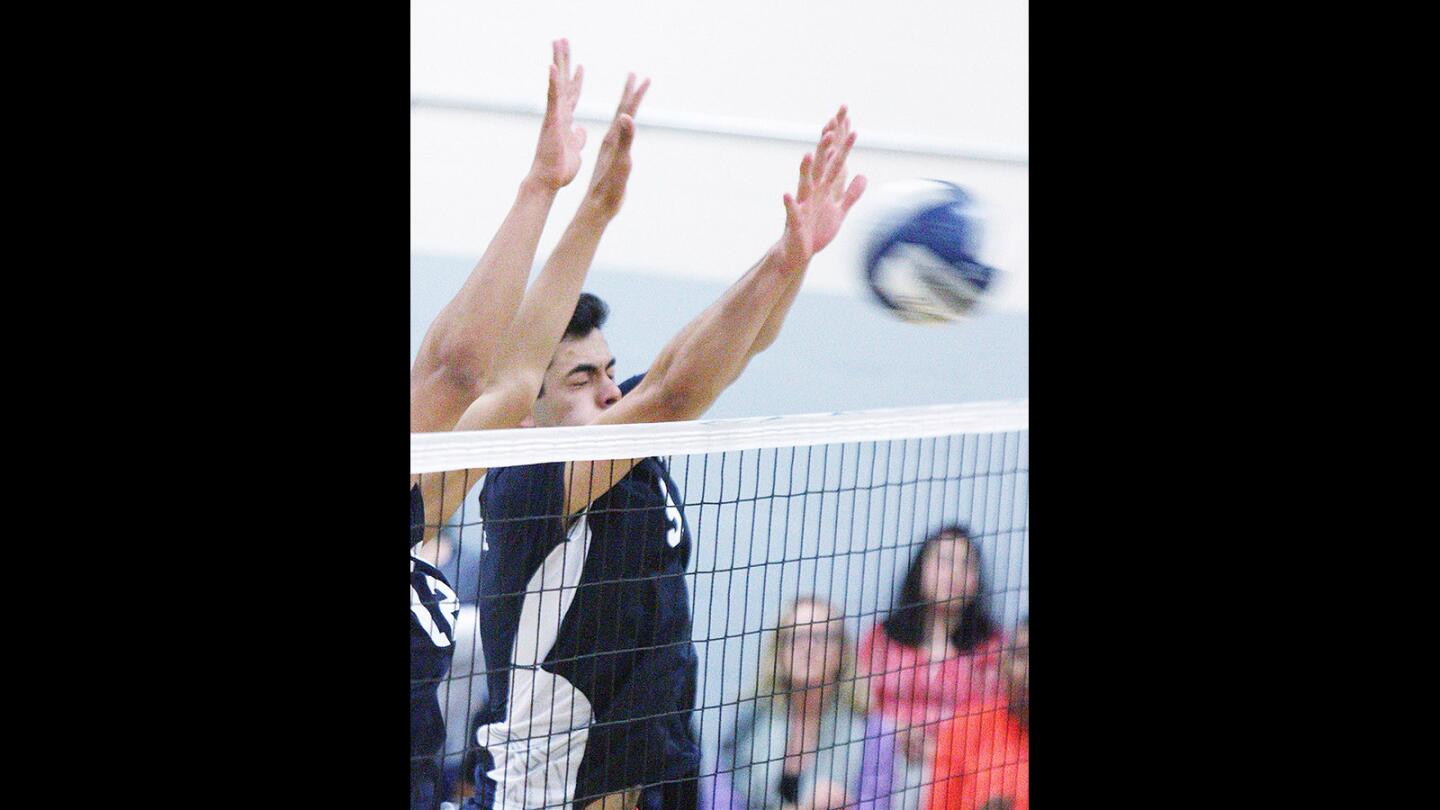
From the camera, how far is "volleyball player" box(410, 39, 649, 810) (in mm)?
1951

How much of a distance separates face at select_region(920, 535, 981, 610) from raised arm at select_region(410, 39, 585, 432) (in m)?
0.92

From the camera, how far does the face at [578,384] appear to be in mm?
2062

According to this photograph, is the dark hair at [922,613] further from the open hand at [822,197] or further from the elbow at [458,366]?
the elbow at [458,366]

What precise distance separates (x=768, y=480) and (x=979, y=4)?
0.91 meters

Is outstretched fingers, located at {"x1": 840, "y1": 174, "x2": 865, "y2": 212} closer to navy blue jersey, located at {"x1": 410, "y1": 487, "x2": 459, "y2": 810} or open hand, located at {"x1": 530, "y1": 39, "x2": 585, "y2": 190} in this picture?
open hand, located at {"x1": 530, "y1": 39, "x2": 585, "y2": 190}

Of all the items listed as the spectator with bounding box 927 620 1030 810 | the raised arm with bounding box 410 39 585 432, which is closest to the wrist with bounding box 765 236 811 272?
the raised arm with bounding box 410 39 585 432

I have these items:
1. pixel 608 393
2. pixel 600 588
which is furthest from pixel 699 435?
pixel 600 588

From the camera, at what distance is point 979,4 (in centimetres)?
248

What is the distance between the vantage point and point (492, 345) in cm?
198

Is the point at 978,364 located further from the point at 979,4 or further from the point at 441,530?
the point at 441,530

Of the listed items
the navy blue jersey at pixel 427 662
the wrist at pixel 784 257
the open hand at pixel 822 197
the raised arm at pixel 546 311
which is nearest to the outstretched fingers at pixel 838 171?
the open hand at pixel 822 197

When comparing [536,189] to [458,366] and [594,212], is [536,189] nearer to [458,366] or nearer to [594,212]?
[594,212]

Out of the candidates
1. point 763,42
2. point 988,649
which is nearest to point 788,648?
point 988,649

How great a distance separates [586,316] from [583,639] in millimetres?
470
